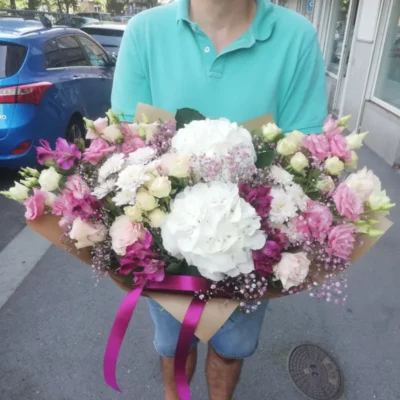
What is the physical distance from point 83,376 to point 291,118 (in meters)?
1.81

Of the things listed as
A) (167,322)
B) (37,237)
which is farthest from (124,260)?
(37,237)

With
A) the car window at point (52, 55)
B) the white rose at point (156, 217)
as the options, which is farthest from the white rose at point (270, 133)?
the car window at point (52, 55)

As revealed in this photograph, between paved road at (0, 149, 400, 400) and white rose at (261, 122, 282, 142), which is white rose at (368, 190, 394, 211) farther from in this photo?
paved road at (0, 149, 400, 400)

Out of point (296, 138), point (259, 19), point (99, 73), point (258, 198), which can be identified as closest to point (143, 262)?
point (258, 198)

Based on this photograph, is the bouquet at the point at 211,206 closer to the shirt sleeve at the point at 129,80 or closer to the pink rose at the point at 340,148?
the pink rose at the point at 340,148

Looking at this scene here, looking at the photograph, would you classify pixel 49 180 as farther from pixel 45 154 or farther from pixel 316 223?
pixel 316 223

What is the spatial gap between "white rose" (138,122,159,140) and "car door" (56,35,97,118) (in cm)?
446

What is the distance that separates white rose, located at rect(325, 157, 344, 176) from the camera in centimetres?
113

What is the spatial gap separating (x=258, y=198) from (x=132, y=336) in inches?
76.0

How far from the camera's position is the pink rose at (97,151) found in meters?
1.14

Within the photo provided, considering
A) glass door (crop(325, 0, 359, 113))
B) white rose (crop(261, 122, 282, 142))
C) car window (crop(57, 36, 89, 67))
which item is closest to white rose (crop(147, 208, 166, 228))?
white rose (crop(261, 122, 282, 142))

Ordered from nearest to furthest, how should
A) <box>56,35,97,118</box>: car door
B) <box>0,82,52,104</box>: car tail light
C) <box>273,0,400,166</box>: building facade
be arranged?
1. <box>0,82,52,104</box>: car tail light
2. <box>56,35,97,118</box>: car door
3. <box>273,0,400,166</box>: building facade

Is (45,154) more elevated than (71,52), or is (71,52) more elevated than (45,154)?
(45,154)

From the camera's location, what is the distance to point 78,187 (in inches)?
42.6
